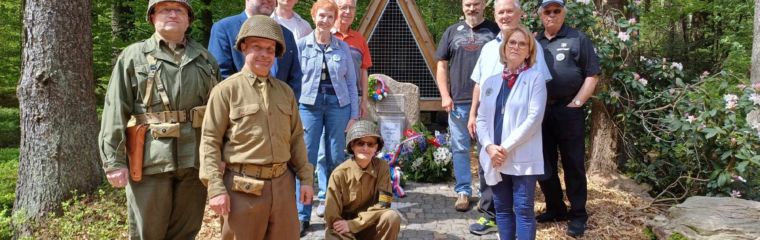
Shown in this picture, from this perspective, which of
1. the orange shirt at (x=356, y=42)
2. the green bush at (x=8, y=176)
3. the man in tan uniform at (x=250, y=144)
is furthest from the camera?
the green bush at (x=8, y=176)

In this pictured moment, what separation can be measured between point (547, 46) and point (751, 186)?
2.40m

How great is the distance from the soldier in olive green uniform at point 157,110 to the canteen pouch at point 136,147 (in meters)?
0.02

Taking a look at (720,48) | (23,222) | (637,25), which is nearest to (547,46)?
(637,25)

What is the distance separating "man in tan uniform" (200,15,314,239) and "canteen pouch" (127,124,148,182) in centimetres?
43

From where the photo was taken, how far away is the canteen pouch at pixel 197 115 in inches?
105

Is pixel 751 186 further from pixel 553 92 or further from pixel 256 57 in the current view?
pixel 256 57

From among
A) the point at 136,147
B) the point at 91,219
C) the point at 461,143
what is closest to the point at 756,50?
the point at 461,143

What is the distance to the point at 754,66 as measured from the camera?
8258 mm

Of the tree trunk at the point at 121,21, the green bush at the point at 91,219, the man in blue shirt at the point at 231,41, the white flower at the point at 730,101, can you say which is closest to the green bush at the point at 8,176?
the green bush at the point at 91,219

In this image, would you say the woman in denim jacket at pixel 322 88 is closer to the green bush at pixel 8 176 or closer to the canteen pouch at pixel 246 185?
the canteen pouch at pixel 246 185

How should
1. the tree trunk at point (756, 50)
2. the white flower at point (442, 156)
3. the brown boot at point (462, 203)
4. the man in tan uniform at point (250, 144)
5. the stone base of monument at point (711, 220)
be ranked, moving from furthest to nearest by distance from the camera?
the tree trunk at point (756, 50), the white flower at point (442, 156), the brown boot at point (462, 203), the stone base of monument at point (711, 220), the man in tan uniform at point (250, 144)

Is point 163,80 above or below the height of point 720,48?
below

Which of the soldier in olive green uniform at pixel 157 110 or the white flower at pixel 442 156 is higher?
the soldier in olive green uniform at pixel 157 110

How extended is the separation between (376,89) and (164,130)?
13.0 ft
